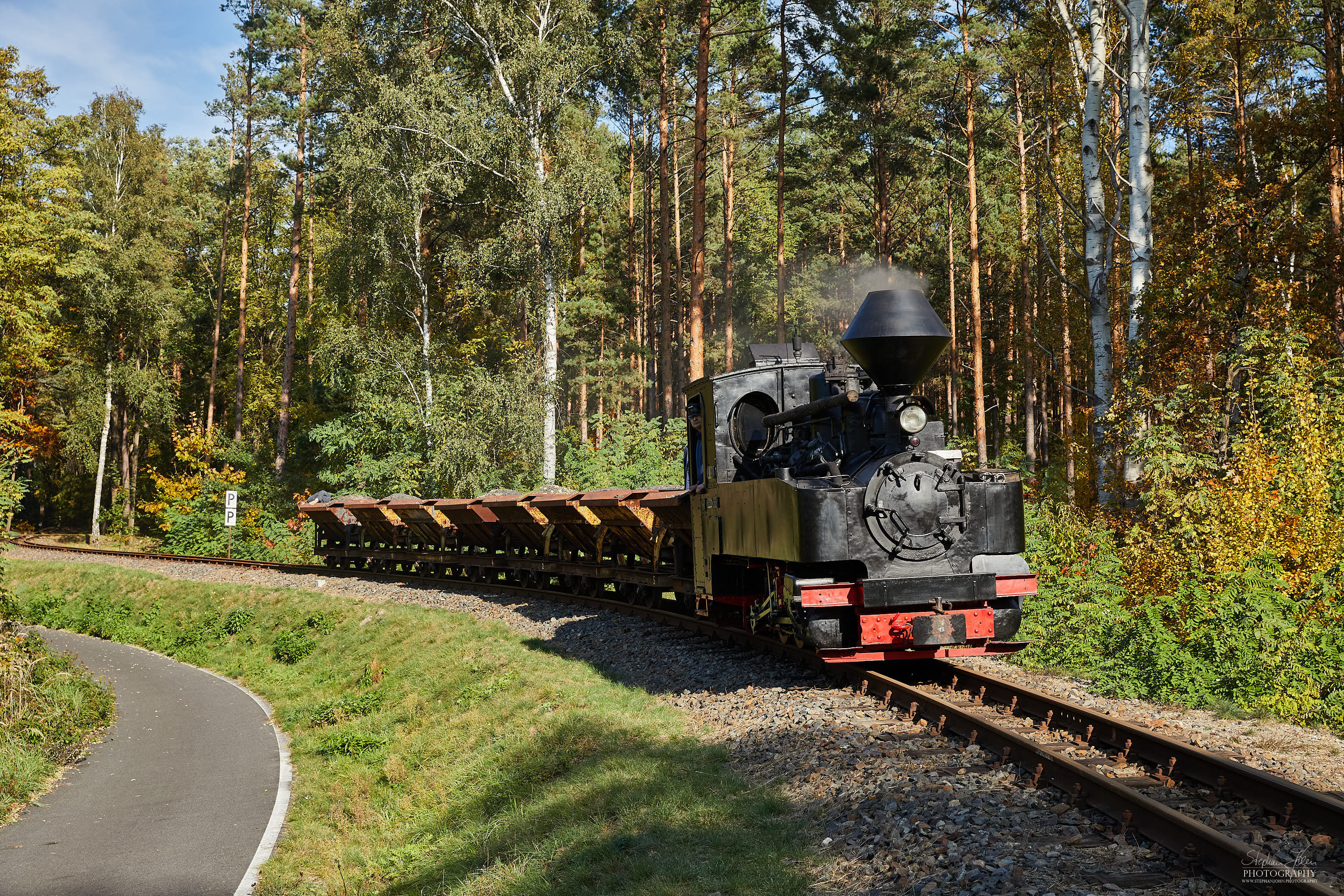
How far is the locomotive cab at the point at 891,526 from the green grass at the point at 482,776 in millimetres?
1729

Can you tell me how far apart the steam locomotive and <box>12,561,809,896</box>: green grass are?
5.60 feet

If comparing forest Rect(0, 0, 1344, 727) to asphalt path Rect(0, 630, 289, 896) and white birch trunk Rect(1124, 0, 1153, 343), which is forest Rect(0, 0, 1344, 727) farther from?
asphalt path Rect(0, 630, 289, 896)

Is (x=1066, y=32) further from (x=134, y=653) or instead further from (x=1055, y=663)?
(x=134, y=653)

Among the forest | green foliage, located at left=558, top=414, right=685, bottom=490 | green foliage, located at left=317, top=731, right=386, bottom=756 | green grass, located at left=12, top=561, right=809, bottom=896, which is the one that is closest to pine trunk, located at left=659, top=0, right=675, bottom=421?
the forest

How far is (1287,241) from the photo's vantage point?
1323 cm

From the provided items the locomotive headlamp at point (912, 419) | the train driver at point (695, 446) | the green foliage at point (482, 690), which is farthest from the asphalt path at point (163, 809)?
the locomotive headlamp at point (912, 419)

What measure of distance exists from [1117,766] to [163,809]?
1138cm

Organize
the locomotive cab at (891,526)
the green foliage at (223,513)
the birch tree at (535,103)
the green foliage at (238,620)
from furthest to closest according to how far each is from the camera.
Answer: the green foliage at (223,513), the birch tree at (535,103), the green foliage at (238,620), the locomotive cab at (891,526)

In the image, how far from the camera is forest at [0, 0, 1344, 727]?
36.1ft

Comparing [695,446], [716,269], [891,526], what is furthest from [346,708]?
[716,269]

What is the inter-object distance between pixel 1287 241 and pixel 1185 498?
5.00 metres

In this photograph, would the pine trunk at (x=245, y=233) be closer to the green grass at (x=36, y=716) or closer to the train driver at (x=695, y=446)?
the green grass at (x=36, y=716)

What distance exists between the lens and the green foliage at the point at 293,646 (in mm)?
18656

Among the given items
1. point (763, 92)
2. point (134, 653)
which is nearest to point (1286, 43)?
point (763, 92)
